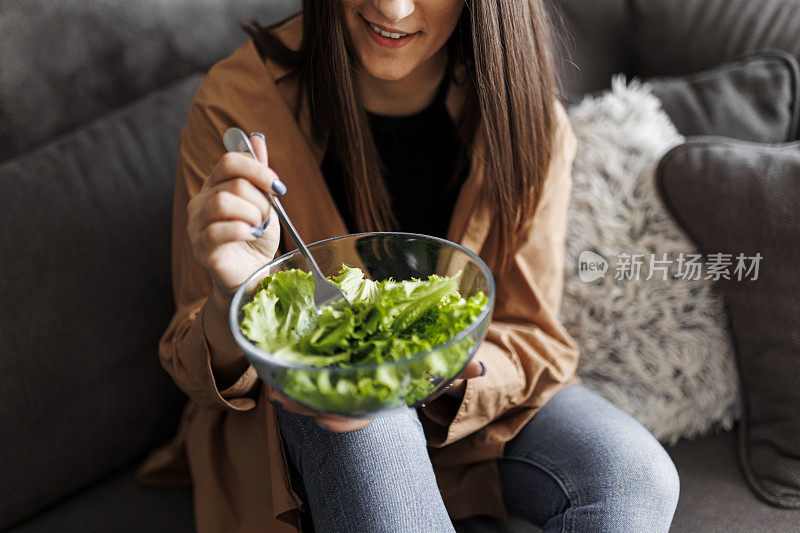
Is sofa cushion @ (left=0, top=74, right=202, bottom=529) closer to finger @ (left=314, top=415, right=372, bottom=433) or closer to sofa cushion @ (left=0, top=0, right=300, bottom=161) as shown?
sofa cushion @ (left=0, top=0, right=300, bottom=161)

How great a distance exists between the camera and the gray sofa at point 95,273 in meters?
0.95

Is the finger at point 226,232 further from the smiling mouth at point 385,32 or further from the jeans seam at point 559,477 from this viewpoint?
the jeans seam at point 559,477

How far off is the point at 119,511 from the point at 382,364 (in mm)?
728

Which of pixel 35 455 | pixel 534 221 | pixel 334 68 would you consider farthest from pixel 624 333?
pixel 35 455

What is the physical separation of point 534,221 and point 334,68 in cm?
38

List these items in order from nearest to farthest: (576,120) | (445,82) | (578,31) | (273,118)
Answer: (273,118), (445,82), (576,120), (578,31)

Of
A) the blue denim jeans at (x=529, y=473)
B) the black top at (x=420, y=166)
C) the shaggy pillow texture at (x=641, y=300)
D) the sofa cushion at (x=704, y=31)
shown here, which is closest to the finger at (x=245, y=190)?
the blue denim jeans at (x=529, y=473)

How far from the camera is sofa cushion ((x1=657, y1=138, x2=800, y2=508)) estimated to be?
Result: 3.20 ft

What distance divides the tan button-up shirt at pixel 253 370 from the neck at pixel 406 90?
5cm

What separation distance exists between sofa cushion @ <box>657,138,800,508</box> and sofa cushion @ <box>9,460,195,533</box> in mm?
896

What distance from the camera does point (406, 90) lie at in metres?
1.04

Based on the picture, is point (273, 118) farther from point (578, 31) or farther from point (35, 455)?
point (578, 31)

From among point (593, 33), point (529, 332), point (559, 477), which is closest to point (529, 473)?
point (559, 477)

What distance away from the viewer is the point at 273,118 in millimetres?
930
